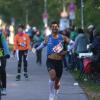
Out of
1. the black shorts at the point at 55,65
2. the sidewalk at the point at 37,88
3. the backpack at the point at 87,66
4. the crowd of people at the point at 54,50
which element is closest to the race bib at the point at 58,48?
the crowd of people at the point at 54,50

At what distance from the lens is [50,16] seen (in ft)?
235

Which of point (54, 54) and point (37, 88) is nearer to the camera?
point (54, 54)

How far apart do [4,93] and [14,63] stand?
1447 centimetres

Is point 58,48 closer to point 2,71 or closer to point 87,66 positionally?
point 2,71

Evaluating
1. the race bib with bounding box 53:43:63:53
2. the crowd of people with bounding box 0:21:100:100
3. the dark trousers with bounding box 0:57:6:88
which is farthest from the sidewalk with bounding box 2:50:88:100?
the race bib with bounding box 53:43:63:53

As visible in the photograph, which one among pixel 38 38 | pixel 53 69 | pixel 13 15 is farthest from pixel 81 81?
pixel 13 15

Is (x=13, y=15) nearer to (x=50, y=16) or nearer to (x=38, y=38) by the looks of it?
(x=50, y=16)

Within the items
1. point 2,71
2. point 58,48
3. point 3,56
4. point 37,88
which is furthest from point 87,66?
point 58,48

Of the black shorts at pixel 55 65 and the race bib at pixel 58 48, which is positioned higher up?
the race bib at pixel 58 48

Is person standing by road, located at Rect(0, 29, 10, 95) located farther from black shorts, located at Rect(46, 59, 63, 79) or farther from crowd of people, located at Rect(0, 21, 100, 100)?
black shorts, located at Rect(46, 59, 63, 79)

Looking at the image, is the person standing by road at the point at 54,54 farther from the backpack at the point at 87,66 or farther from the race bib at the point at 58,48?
the backpack at the point at 87,66

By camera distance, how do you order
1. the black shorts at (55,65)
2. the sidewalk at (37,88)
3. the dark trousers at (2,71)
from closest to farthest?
1. the black shorts at (55,65)
2. the dark trousers at (2,71)
3. the sidewalk at (37,88)

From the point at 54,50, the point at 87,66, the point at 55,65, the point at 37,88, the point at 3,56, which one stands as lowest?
the point at 37,88

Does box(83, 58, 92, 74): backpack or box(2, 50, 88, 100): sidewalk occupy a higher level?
box(83, 58, 92, 74): backpack
